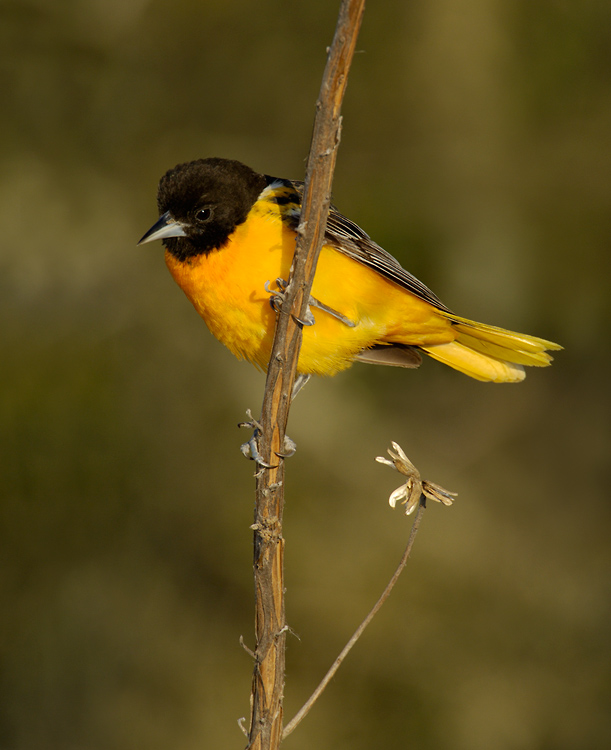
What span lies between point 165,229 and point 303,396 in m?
3.05

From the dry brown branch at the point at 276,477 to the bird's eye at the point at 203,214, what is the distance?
1085mm

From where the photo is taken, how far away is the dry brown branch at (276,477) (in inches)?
87.6

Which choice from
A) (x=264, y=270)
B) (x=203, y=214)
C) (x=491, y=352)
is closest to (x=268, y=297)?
(x=264, y=270)

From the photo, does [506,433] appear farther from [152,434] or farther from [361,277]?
[361,277]

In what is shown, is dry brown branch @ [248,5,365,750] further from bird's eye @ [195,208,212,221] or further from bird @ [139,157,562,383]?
bird's eye @ [195,208,212,221]

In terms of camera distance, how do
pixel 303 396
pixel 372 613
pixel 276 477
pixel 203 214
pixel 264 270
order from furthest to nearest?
pixel 303 396
pixel 203 214
pixel 264 270
pixel 276 477
pixel 372 613

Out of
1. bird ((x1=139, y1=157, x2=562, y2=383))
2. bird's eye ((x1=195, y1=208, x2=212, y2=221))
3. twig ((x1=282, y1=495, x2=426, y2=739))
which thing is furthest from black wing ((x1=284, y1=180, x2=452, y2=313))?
twig ((x1=282, y1=495, x2=426, y2=739))

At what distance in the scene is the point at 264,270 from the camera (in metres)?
3.09

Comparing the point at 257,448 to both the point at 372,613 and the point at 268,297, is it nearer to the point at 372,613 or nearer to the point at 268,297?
the point at 372,613

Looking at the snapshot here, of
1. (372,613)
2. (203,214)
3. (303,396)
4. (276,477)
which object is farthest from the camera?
(303,396)

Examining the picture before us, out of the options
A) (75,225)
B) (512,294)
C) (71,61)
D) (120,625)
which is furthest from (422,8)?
(120,625)

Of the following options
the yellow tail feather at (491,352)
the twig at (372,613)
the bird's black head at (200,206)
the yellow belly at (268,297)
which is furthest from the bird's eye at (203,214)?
the twig at (372,613)

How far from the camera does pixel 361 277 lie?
3.37 metres

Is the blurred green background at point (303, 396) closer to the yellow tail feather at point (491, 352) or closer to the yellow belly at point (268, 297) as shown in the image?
the yellow tail feather at point (491, 352)
